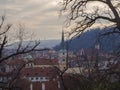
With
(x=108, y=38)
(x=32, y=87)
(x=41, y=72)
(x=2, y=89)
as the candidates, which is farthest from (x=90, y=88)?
(x=41, y=72)

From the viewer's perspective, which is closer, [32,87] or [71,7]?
[71,7]

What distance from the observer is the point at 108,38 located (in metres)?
13.2

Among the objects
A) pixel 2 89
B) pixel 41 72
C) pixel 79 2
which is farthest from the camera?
pixel 41 72

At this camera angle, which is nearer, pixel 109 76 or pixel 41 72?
pixel 109 76

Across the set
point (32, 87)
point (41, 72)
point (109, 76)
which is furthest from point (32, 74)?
point (109, 76)

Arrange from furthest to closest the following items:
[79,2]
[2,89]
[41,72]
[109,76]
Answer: [41,72], [109,76], [79,2], [2,89]

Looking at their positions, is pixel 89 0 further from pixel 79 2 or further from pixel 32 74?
pixel 32 74

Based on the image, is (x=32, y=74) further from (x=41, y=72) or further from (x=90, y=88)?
(x=90, y=88)

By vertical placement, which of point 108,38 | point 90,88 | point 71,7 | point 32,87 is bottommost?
point 32,87

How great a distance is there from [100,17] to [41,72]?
79465mm

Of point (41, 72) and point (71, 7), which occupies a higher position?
point (71, 7)

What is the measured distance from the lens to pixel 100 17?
534 inches

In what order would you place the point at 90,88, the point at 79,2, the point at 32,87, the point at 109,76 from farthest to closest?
the point at 32,87 < the point at 109,76 < the point at 79,2 < the point at 90,88

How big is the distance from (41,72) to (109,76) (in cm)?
7895
